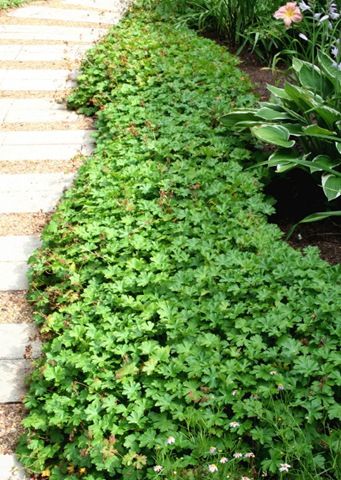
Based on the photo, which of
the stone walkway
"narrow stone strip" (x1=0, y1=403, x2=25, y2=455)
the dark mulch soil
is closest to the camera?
"narrow stone strip" (x1=0, y1=403, x2=25, y2=455)

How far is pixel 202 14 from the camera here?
24.3ft

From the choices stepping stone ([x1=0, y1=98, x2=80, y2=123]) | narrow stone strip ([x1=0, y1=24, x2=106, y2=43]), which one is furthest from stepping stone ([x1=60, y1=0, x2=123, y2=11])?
stepping stone ([x1=0, y1=98, x2=80, y2=123])

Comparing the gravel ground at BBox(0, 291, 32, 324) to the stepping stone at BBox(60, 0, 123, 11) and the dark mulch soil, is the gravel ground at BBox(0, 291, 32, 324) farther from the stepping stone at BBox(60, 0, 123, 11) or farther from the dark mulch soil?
the stepping stone at BBox(60, 0, 123, 11)

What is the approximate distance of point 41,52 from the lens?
7676 mm

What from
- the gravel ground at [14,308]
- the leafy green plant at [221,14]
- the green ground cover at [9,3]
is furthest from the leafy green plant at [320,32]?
the green ground cover at [9,3]

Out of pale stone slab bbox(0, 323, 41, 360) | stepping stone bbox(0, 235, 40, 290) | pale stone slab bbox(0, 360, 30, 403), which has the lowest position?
pale stone slab bbox(0, 360, 30, 403)

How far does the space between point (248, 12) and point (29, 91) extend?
91.5 inches

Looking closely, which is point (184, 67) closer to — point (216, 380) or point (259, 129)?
point (259, 129)

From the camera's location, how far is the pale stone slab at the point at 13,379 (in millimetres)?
3295

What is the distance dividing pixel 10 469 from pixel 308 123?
272cm

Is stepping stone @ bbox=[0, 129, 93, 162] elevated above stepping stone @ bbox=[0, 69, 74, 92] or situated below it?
below

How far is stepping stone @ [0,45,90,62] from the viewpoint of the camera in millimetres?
7460

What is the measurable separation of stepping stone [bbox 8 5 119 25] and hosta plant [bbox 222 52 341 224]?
15.3 feet

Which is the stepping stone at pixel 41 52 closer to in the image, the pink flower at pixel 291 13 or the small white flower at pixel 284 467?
the pink flower at pixel 291 13
